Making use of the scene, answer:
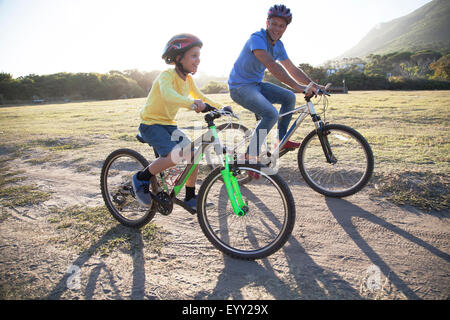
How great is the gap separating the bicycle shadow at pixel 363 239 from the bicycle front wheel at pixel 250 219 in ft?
2.36

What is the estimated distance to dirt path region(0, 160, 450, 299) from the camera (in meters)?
2.04

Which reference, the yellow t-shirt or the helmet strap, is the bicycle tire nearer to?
the yellow t-shirt

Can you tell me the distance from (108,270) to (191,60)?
223 cm

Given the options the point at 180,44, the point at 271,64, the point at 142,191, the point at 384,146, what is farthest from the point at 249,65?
the point at 384,146

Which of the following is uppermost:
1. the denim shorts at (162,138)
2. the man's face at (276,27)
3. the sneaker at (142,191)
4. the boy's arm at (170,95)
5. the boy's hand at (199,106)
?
the man's face at (276,27)

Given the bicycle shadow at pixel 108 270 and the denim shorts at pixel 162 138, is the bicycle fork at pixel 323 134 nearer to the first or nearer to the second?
the denim shorts at pixel 162 138

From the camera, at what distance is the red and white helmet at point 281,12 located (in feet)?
11.4

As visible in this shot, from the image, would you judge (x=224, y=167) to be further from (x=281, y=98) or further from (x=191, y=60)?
(x=281, y=98)

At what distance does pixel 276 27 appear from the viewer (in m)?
3.57

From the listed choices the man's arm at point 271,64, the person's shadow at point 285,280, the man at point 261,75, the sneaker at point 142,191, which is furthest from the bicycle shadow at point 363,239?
the sneaker at point 142,191

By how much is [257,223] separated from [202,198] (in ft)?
2.76

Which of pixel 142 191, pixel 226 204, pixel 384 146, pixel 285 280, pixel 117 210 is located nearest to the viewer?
pixel 285 280

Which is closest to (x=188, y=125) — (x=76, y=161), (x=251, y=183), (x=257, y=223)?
(x=76, y=161)
